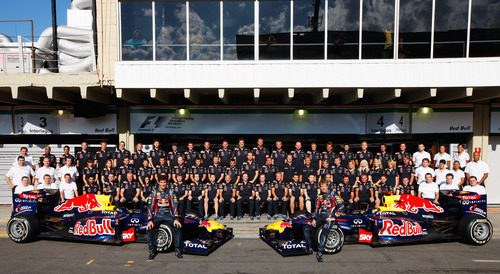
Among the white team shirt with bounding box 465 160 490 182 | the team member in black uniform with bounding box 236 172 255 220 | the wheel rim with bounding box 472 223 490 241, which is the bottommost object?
the wheel rim with bounding box 472 223 490 241

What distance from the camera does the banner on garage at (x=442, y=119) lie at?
10828mm

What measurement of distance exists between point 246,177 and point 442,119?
810 cm

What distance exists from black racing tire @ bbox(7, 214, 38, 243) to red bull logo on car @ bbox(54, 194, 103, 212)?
60cm

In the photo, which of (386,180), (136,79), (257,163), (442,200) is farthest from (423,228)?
(136,79)

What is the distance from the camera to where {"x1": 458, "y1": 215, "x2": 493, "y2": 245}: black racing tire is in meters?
6.74

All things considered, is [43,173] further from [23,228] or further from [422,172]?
[422,172]

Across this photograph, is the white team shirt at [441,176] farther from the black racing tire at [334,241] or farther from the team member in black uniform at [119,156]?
the team member in black uniform at [119,156]

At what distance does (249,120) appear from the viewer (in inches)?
440

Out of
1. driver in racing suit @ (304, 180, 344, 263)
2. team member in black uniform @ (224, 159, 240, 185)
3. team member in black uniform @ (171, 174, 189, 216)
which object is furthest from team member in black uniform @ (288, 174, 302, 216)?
team member in black uniform @ (171, 174, 189, 216)

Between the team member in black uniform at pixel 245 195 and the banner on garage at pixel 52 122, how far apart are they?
6198mm

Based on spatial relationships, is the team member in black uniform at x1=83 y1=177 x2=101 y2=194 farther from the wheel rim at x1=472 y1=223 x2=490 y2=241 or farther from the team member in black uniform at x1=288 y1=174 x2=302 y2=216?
the wheel rim at x1=472 y1=223 x2=490 y2=241

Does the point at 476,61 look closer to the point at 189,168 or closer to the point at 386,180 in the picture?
the point at 386,180

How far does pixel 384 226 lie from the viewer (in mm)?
6578

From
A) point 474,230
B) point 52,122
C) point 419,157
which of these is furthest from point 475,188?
point 52,122
